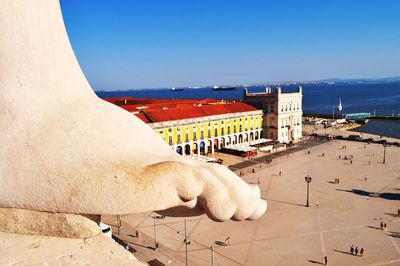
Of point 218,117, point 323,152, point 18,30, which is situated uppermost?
point 18,30

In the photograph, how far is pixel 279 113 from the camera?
70.6 meters

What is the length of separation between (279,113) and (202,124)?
63.6ft

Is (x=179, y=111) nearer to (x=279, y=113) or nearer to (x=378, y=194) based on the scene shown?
(x=279, y=113)

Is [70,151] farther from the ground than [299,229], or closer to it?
farther from the ground

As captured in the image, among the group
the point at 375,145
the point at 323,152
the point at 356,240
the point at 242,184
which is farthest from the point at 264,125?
the point at 242,184

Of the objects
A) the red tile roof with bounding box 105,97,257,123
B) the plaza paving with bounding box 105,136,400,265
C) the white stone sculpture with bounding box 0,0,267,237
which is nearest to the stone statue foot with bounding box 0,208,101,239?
the white stone sculpture with bounding box 0,0,267,237

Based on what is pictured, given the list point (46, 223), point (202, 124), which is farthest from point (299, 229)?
point (202, 124)

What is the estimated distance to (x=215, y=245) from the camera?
25969mm

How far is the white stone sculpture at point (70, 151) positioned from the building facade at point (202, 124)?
46002 millimetres

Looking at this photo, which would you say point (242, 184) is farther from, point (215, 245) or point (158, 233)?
point (158, 233)

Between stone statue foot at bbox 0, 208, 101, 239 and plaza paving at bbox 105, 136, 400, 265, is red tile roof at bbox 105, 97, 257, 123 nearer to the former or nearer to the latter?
plaza paving at bbox 105, 136, 400, 265

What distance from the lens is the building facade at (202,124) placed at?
53625 millimetres

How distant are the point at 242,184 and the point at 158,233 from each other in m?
25.1

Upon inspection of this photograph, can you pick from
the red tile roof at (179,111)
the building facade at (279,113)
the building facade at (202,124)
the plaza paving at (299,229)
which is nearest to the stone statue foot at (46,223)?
the plaza paving at (299,229)
